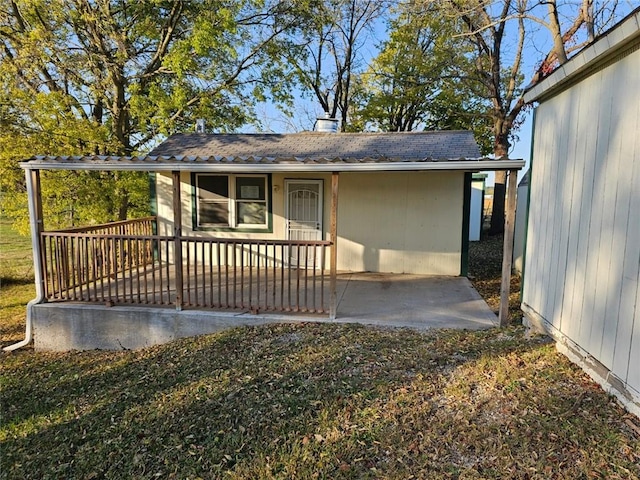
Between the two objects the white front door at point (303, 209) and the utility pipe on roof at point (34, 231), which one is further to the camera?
the white front door at point (303, 209)

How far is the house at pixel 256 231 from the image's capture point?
5.62m

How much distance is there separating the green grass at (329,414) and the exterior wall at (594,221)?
0.37m

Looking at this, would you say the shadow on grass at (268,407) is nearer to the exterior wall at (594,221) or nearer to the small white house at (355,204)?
the exterior wall at (594,221)

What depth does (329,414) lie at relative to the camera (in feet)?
10.2

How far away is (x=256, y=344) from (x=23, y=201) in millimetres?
7709

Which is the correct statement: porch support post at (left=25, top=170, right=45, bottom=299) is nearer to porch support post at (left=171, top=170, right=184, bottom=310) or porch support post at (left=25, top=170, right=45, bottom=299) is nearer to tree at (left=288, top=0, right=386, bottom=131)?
porch support post at (left=171, top=170, right=184, bottom=310)

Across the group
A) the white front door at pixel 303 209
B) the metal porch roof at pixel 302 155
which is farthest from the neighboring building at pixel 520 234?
the white front door at pixel 303 209

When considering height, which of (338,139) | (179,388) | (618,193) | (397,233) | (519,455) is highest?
(338,139)

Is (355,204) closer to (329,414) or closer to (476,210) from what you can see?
(329,414)

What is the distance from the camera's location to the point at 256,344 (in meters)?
4.61

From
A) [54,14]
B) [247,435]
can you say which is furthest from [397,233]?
[54,14]

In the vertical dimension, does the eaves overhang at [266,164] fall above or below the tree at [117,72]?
below

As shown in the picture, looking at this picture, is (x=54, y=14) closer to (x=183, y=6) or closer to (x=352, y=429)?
(x=183, y=6)

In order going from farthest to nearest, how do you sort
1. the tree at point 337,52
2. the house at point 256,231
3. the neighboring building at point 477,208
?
the tree at point 337,52
the neighboring building at point 477,208
the house at point 256,231
